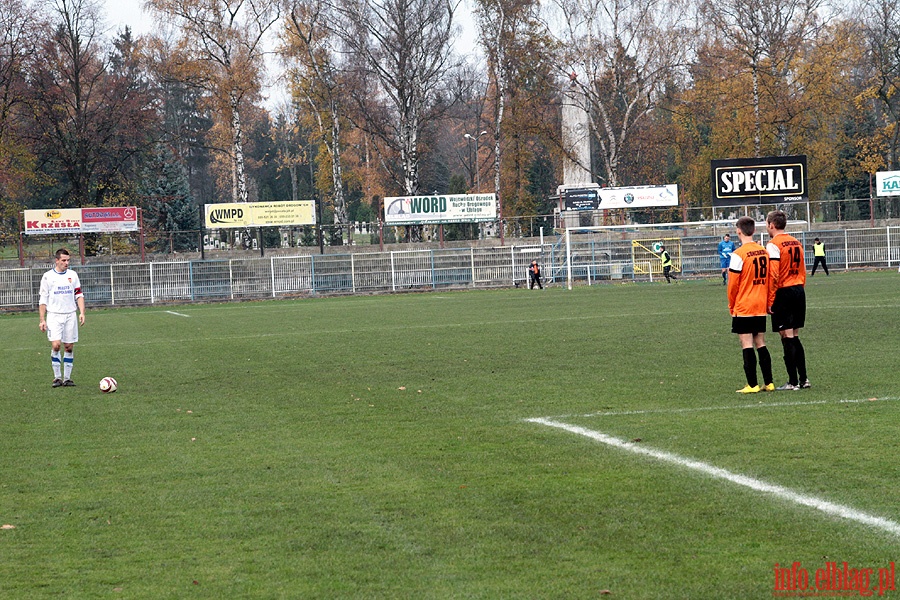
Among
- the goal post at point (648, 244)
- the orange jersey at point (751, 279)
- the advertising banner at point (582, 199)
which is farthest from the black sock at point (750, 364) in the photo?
the advertising banner at point (582, 199)

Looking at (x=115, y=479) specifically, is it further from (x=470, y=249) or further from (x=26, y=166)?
(x=26, y=166)

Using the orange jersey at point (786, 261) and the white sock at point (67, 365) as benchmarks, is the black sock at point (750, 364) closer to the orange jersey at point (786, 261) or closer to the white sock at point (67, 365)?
the orange jersey at point (786, 261)

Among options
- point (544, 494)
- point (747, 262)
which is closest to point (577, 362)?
point (747, 262)

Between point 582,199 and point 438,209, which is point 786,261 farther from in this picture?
point 438,209

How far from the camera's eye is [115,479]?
25.8 ft

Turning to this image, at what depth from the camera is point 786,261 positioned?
1098cm

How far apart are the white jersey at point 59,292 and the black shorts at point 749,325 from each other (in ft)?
30.7

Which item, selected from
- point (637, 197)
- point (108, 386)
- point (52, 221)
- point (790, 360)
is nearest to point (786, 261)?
point (790, 360)

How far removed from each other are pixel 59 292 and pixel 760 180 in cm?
3702

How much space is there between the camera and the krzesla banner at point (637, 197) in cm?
5228

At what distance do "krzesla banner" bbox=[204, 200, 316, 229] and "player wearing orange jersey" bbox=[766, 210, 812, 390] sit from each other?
141 feet

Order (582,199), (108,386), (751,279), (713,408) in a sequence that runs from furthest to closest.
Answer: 1. (582,199)
2. (108,386)
3. (751,279)
4. (713,408)

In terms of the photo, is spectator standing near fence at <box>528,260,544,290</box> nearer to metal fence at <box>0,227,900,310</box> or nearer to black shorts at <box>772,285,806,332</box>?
metal fence at <box>0,227,900,310</box>

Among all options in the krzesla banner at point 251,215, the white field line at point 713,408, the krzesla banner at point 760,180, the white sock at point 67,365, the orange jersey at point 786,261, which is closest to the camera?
the white field line at point 713,408
